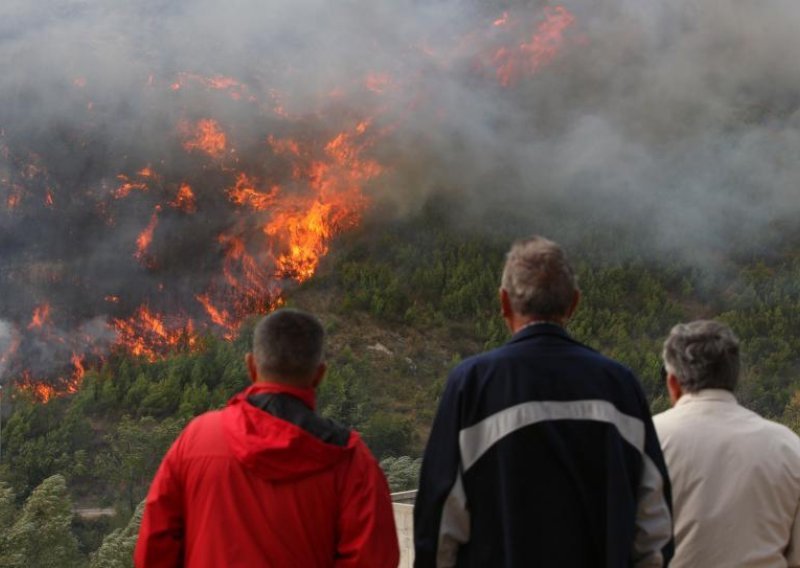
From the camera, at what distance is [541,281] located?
2.73 metres

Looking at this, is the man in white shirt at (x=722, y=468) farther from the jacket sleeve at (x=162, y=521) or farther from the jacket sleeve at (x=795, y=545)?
the jacket sleeve at (x=162, y=521)

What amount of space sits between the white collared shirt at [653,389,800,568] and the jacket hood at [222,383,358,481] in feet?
3.50

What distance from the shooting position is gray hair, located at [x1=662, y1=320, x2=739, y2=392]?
311 centimetres

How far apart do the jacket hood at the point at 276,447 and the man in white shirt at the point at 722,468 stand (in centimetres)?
106

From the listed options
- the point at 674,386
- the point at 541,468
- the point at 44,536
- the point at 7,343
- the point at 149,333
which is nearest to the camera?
the point at 541,468

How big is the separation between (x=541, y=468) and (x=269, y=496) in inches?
27.3

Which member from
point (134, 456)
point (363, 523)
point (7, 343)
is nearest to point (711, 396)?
point (363, 523)

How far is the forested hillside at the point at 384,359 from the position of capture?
21641 mm

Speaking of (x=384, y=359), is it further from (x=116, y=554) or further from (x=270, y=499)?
(x=270, y=499)

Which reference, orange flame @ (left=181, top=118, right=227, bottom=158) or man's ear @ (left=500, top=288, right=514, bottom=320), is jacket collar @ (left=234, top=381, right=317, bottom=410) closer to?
man's ear @ (left=500, top=288, right=514, bottom=320)

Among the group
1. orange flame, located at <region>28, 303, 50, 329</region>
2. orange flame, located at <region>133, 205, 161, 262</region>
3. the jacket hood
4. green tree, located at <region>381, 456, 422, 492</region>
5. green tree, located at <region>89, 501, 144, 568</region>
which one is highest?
orange flame, located at <region>133, 205, 161, 262</region>

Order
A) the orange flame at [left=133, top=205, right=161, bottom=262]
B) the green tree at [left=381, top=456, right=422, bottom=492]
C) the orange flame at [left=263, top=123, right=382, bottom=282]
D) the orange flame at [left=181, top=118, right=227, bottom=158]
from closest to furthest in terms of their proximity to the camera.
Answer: the green tree at [left=381, top=456, right=422, bottom=492] < the orange flame at [left=133, top=205, right=161, bottom=262] < the orange flame at [left=263, top=123, right=382, bottom=282] < the orange flame at [left=181, top=118, right=227, bottom=158]

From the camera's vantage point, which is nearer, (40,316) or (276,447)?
(276,447)

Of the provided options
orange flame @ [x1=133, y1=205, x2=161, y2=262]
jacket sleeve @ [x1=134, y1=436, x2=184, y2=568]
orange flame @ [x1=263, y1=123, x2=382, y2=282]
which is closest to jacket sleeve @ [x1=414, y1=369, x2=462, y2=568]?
jacket sleeve @ [x1=134, y1=436, x2=184, y2=568]
